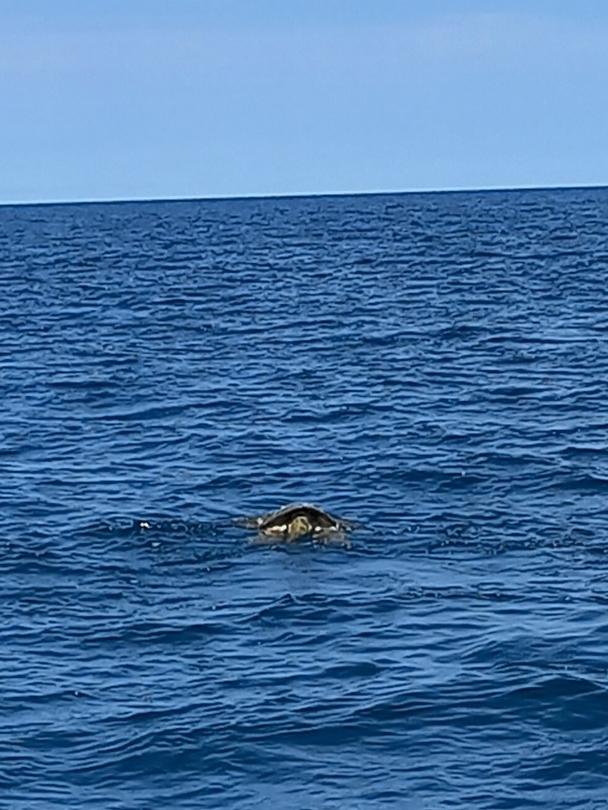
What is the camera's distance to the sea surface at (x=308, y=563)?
56.3 ft

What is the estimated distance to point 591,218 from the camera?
362ft

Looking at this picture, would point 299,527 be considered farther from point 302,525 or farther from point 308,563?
point 308,563

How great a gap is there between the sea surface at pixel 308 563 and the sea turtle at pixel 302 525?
1.32ft

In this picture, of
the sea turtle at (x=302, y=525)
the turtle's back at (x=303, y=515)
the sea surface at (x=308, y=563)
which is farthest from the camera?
the turtle's back at (x=303, y=515)

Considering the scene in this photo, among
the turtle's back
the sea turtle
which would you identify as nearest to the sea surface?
the sea turtle

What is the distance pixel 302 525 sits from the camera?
84.0 ft

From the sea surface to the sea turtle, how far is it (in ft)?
1.32

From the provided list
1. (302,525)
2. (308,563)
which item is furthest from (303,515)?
(308,563)

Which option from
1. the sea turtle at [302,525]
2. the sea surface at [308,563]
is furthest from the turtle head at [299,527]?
the sea surface at [308,563]

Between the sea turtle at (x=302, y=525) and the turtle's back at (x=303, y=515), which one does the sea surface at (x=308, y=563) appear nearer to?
the sea turtle at (x=302, y=525)

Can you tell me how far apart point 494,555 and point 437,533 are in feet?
5.23

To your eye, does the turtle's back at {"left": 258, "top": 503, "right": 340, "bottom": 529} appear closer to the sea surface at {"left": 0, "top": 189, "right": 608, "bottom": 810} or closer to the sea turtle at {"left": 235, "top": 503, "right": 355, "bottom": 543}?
the sea turtle at {"left": 235, "top": 503, "right": 355, "bottom": 543}

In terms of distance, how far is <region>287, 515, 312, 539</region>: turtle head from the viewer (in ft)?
83.7

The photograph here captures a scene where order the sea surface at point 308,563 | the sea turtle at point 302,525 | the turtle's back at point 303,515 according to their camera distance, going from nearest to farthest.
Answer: the sea surface at point 308,563 → the sea turtle at point 302,525 → the turtle's back at point 303,515
